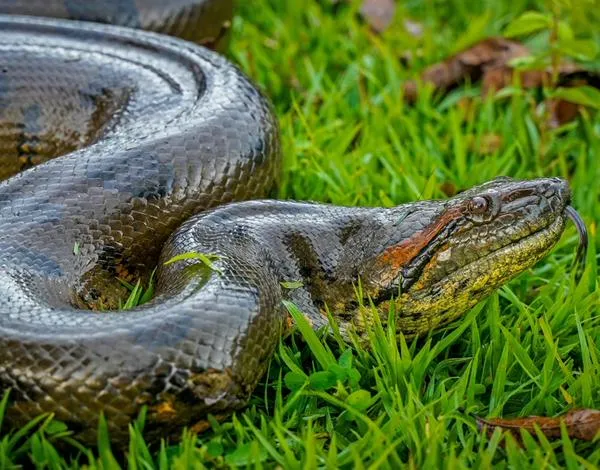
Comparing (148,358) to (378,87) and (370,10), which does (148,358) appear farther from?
(370,10)

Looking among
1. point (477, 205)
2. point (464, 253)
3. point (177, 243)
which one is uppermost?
point (477, 205)

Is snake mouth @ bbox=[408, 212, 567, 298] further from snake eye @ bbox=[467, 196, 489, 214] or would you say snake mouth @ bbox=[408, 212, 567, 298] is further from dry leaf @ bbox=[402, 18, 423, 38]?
dry leaf @ bbox=[402, 18, 423, 38]

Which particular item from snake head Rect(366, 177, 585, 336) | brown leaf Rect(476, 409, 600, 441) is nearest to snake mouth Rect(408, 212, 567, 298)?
snake head Rect(366, 177, 585, 336)

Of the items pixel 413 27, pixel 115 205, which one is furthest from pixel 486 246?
pixel 413 27

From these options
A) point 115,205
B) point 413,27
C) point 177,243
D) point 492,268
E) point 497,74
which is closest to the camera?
point 492,268

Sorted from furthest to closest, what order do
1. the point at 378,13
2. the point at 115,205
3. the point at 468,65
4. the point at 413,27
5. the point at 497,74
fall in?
the point at 378,13
the point at 413,27
the point at 468,65
the point at 497,74
the point at 115,205

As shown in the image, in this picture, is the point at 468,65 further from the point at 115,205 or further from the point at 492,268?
the point at 115,205
